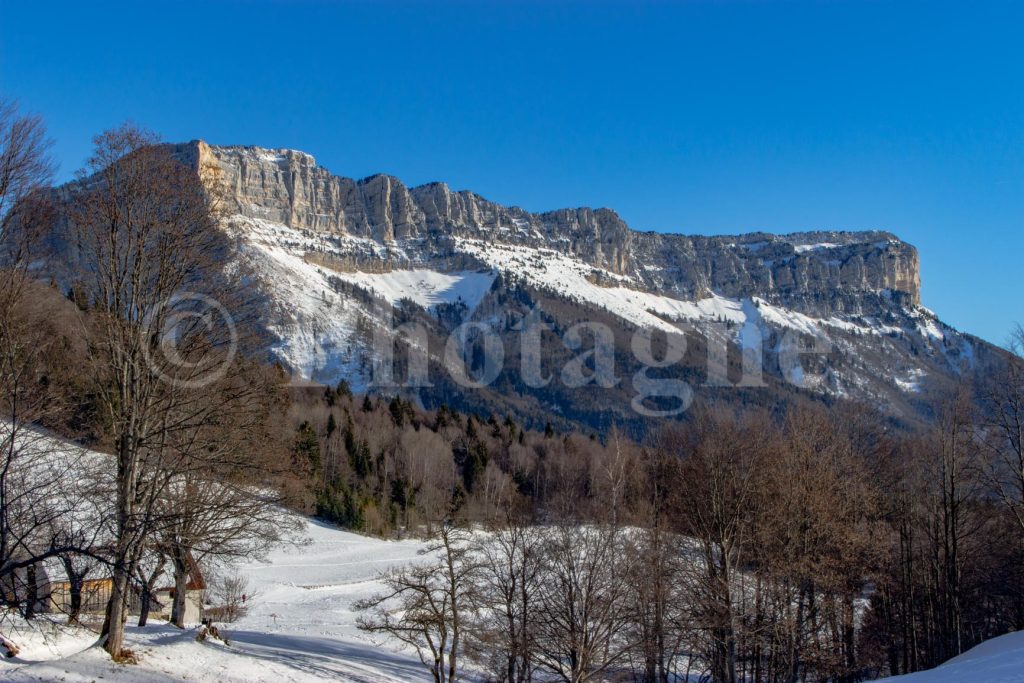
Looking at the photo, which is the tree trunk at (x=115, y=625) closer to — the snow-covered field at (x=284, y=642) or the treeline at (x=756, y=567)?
the snow-covered field at (x=284, y=642)

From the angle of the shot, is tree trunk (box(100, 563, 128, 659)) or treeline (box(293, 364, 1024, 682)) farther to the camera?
treeline (box(293, 364, 1024, 682))

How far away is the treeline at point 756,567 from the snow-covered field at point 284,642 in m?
2.35

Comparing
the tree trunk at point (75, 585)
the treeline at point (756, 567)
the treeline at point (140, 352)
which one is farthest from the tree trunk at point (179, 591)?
the treeline at point (140, 352)

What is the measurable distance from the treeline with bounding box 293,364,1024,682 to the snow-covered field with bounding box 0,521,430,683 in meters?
2.35

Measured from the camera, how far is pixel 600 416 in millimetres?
164000

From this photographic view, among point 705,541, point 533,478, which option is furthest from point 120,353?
point 533,478

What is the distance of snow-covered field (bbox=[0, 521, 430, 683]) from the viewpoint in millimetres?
11469

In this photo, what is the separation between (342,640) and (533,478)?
51391 millimetres

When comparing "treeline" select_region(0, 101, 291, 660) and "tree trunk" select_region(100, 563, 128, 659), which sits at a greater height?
"treeline" select_region(0, 101, 291, 660)

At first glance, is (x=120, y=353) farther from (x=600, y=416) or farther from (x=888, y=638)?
(x=600, y=416)

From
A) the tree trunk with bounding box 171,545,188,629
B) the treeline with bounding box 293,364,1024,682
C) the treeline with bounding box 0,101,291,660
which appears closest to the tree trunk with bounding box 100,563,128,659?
the treeline with bounding box 0,101,291,660

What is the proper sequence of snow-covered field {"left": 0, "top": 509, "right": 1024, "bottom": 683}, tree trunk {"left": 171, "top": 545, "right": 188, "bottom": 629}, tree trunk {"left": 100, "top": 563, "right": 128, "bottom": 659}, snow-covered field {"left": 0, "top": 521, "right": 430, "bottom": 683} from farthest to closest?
tree trunk {"left": 171, "top": 545, "right": 188, "bottom": 629} < snow-covered field {"left": 0, "top": 521, "right": 430, "bottom": 683} < tree trunk {"left": 100, "top": 563, "right": 128, "bottom": 659} < snow-covered field {"left": 0, "top": 509, "right": 1024, "bottom": 683}

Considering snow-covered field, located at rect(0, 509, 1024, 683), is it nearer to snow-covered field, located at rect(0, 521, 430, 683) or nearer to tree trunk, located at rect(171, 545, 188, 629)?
snow-covered field, located at rect(0, 521, 430, 683)

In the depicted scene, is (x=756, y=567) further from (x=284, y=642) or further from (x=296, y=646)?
(x=284, y=642)
